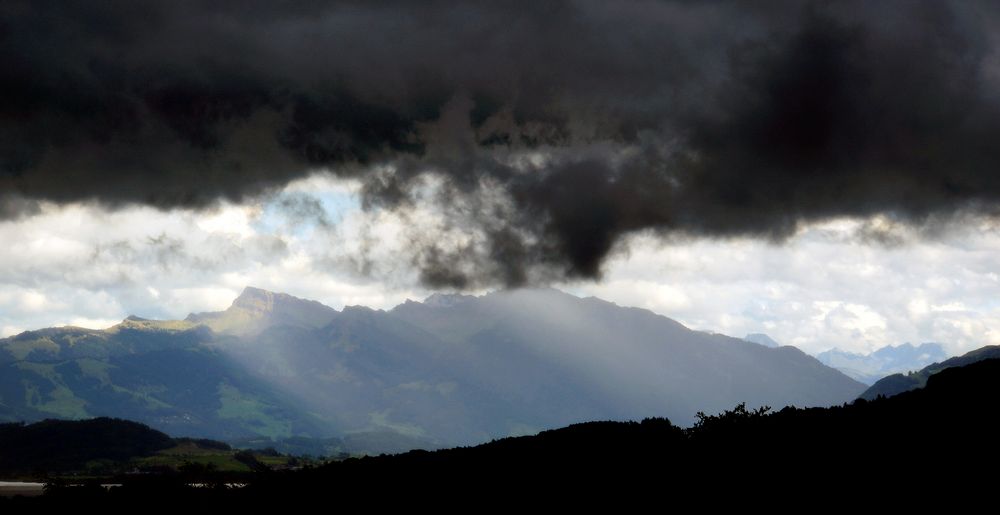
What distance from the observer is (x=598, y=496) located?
480 feet

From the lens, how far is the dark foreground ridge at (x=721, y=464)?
114 meters

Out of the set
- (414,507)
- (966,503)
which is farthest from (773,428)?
(414,507)

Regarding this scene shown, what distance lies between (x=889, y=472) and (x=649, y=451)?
57489 mm

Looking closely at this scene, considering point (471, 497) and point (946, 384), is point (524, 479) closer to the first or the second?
point (471, 497)

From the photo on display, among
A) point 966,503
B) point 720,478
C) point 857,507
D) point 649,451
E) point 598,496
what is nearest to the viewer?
point 966,503

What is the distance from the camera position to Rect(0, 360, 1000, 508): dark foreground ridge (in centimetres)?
11381

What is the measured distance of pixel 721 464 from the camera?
143 meters

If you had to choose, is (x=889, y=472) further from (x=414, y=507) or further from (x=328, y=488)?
(x=328, y=488)

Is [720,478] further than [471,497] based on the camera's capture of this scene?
No

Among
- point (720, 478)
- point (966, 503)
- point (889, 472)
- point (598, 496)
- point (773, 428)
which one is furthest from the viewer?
point (773, 428)

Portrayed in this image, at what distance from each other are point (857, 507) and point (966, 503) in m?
13.4

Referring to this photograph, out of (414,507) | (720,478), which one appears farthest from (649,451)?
(414,507)

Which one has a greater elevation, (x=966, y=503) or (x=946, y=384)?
(x=946, y=384)

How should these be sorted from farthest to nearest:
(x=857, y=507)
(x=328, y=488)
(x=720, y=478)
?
(x=328, y=488)
(x=720, y=478)
(x=857, y=507)
